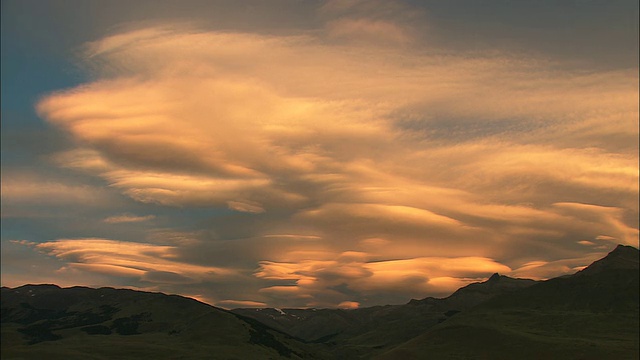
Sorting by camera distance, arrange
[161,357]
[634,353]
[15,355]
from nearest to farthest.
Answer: [15,355] < [634,353] < [161,357]

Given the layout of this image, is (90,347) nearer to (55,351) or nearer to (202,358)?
(55,351)

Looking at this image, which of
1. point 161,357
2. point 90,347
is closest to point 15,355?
point 90,347

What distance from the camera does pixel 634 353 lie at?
7101 inches

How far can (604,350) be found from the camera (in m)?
182

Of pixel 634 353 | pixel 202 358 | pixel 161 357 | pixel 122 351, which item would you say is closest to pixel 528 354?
pixel 634 353

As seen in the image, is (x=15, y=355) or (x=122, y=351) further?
(x=122, y=351)

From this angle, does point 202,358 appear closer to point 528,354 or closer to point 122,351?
→ point 122,351

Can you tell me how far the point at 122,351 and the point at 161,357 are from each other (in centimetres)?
1560

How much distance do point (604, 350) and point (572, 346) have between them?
12240mm

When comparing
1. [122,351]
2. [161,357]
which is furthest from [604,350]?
[122,351]

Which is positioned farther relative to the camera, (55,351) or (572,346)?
(572,346)

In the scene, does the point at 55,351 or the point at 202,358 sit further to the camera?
the point at 202,358

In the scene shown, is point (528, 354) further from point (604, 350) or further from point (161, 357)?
point (161, 357)

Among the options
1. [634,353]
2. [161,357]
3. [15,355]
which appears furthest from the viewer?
[161,357]
